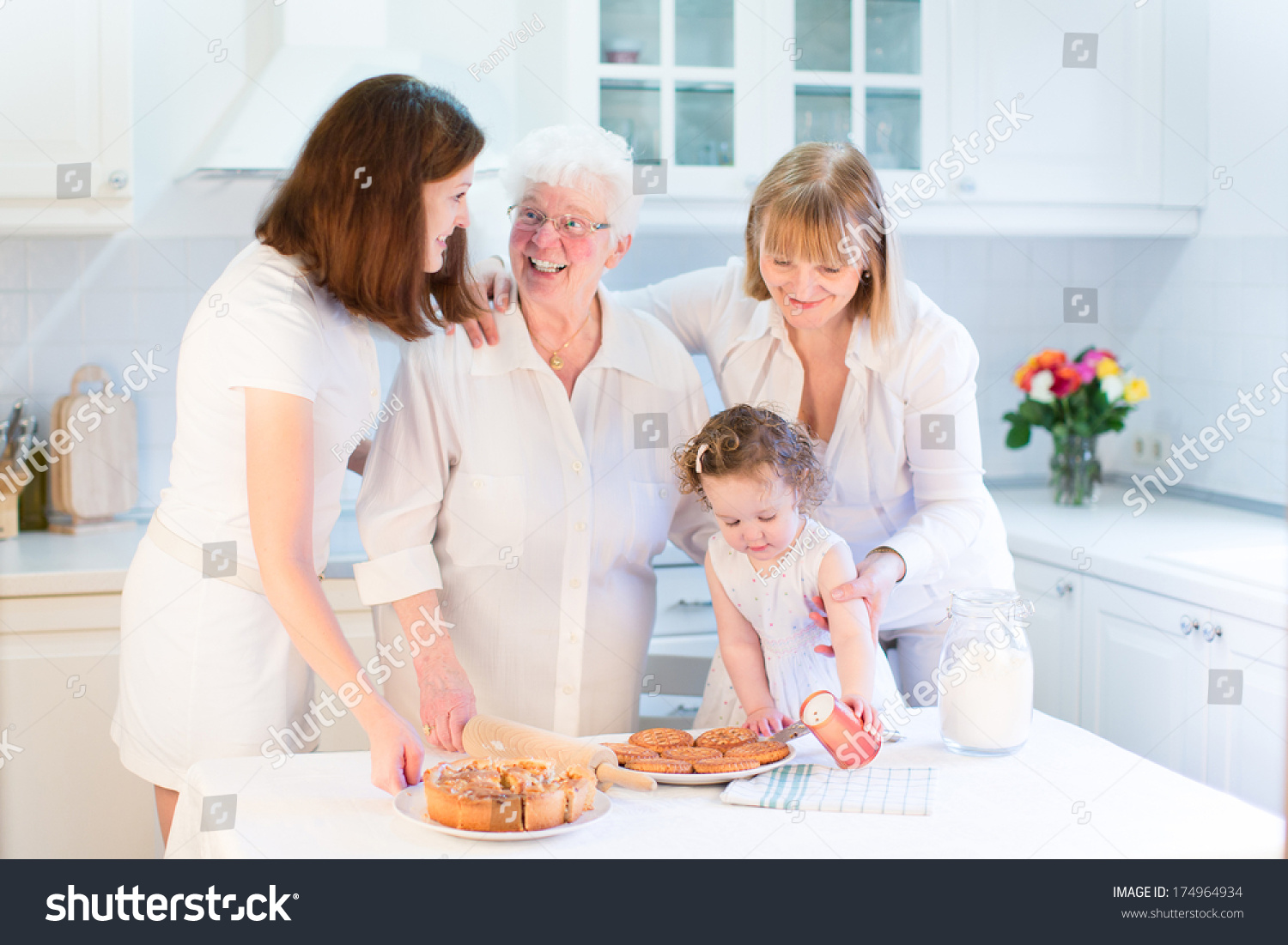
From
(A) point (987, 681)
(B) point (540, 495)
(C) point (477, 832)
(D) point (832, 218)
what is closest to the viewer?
(C) point (477, 832)

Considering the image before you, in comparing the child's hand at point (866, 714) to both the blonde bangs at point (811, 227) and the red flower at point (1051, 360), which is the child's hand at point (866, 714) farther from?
the red flower at point (1051, 360)

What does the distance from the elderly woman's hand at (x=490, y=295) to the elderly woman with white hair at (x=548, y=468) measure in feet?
0.07

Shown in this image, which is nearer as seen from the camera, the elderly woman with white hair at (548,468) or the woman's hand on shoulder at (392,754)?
the woman's hand on shoulder at (392,754)

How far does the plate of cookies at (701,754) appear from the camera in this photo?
1142 millimetres

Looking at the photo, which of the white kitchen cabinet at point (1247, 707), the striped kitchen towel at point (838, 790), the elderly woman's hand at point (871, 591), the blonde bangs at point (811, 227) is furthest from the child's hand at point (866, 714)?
the white kitchen cabinet at point (1247, 707)

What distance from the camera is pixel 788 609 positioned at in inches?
54.2

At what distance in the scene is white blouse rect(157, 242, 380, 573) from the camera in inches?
47.3

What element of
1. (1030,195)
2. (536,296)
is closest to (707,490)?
(536,296)

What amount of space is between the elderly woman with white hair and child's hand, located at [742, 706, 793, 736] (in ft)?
1.08

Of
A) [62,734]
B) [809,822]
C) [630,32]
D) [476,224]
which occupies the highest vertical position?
[630,32]

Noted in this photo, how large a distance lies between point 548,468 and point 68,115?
1.38 m

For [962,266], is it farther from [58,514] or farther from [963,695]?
[58,514]

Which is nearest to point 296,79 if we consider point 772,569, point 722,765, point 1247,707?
point 772,569

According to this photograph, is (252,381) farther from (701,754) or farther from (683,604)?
(683,604)
